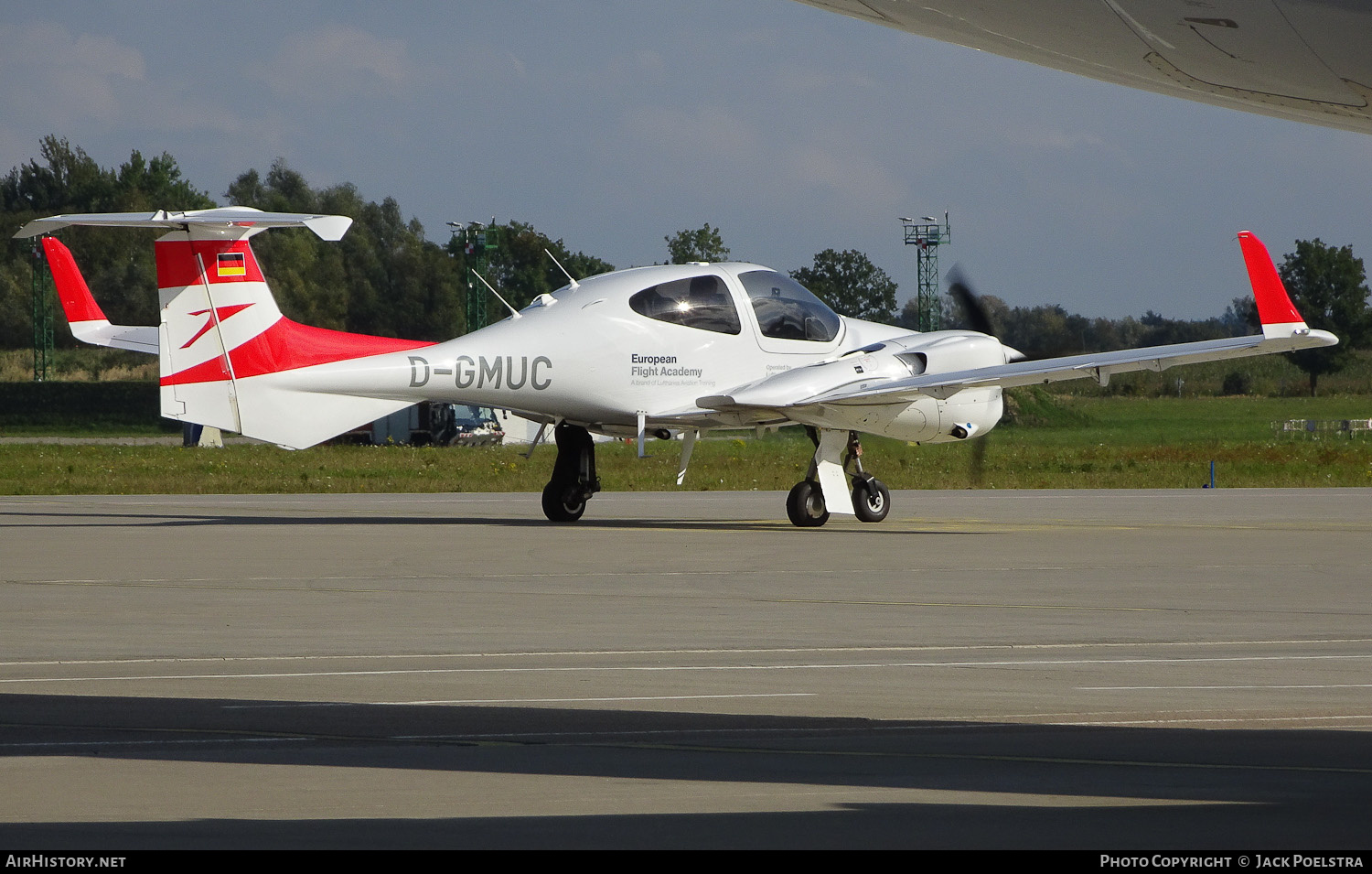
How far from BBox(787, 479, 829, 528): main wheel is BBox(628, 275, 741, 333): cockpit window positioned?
2.32 meters

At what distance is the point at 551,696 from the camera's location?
8.60m

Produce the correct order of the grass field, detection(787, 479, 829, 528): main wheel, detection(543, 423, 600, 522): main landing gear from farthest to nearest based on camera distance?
the grass field, detection(543, 423, 600, 522): main landing gear, detection(787, 479, 829, 528): main wheel

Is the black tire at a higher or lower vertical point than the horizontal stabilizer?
lower

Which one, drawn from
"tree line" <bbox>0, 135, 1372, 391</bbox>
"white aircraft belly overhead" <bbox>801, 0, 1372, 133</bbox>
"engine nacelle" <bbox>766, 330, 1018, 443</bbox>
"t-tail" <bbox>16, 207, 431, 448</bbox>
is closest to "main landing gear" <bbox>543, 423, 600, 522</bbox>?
"engine nacelle" <bbox>766, 330, 1018, 443</bbox>

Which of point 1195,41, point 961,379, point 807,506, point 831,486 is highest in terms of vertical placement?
point 1195,41

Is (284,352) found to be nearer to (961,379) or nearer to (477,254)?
(961,379)

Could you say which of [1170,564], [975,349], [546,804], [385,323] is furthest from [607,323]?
[385,323]

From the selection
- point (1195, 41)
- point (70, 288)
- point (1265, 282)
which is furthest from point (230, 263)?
point (1195, 41)

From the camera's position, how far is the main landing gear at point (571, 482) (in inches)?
848

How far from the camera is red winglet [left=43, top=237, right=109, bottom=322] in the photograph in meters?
28.1

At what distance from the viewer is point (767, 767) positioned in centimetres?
666

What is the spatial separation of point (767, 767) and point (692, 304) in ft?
47.0

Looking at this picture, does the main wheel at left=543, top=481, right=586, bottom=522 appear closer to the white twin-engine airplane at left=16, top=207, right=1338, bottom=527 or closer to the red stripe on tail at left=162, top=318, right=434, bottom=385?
the white twin-engine airplane at left=16, top=207, right=1338, bottom=527

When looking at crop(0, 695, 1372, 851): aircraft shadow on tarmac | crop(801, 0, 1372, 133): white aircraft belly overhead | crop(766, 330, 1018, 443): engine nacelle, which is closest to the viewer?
crop(0, 695, 1372, 851): aircraft shadow on tarmac
